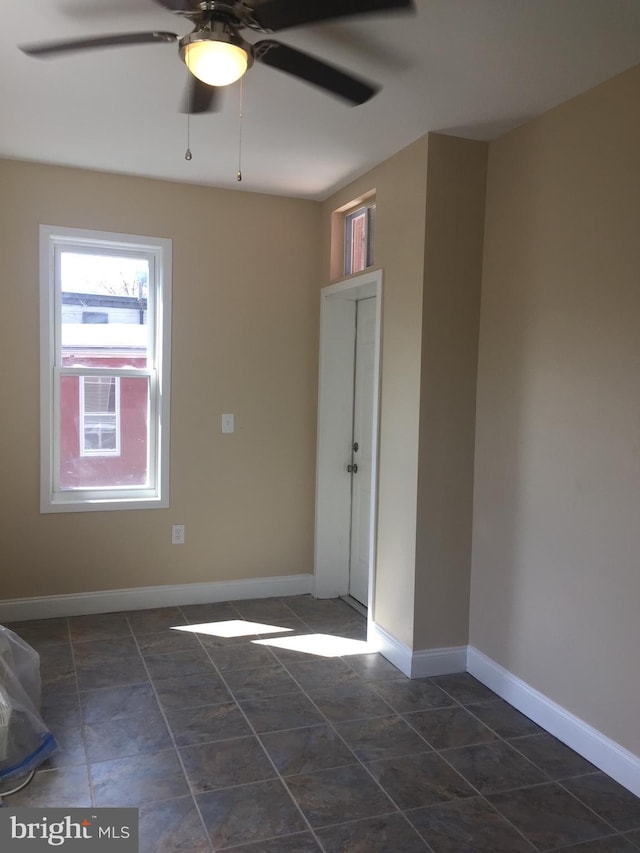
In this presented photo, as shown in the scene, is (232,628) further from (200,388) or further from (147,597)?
(200,388)

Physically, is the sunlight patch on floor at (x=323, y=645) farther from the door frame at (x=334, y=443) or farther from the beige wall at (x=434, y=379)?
the door frame at (x=334, y=443)

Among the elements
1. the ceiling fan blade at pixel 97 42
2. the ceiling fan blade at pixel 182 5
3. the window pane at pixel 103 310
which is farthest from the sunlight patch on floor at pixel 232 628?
the ceiling fan blade at pixel 182 5

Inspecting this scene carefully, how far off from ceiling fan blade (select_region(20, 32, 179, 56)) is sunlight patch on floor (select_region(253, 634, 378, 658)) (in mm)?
2838

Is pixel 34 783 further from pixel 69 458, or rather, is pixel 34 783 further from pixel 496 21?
pixel 496 21

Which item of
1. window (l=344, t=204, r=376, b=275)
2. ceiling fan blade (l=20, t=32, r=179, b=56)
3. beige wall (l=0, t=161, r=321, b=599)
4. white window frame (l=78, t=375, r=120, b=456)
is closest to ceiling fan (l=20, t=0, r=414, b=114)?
ceiling fan blade (l=20, t=32, r=179, b=56)

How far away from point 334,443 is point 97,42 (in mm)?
2857

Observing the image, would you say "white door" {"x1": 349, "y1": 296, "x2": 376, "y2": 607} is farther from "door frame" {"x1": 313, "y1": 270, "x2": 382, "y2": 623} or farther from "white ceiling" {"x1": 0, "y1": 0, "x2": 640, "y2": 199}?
"white ceiling" {"x1": 0, "y1": 0, "x2": 640, "y2": 199}

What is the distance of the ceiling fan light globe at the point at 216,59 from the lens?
185cm

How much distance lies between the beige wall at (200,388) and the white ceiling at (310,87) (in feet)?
0.99

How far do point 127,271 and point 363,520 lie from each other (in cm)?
213

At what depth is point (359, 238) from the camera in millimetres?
3986

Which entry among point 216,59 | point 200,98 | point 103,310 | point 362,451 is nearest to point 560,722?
point 362,451

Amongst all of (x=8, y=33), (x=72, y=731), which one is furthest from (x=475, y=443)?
(x=8, y=33)

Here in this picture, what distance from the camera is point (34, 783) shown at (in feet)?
7.64
